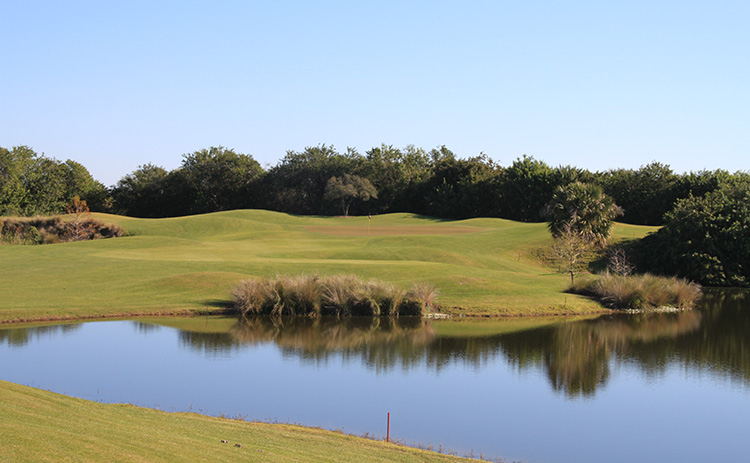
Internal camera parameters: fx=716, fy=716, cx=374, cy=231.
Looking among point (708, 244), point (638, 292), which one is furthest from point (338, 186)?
point (638, 292)

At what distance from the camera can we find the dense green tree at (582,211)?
5262cm

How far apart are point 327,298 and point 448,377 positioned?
11.9 metres

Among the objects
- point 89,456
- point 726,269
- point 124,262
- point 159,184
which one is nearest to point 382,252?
point 124,262

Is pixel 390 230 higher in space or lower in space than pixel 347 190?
lower

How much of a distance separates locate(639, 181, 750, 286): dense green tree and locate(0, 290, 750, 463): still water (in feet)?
63.3

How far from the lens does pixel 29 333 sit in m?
26.1

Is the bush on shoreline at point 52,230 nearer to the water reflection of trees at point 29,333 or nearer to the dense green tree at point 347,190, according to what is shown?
the dense green tree at point 347,190

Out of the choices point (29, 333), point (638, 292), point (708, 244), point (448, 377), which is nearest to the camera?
point (448, 377)

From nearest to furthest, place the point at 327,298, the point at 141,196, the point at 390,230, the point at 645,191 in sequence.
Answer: the point at 327,298, the point at 390,230, the point at 645,191, the point at 141,196

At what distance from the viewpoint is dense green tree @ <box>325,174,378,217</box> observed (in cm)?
8612

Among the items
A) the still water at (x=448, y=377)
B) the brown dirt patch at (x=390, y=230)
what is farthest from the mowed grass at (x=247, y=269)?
the still water at (x=448, y=377)

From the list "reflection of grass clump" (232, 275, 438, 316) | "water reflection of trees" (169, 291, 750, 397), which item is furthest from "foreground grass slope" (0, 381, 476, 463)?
"reflection of grass clump" (232, 275, 438, 316)

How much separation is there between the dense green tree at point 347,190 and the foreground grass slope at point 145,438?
7073 centimetres

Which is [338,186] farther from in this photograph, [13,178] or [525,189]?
[13,178]
